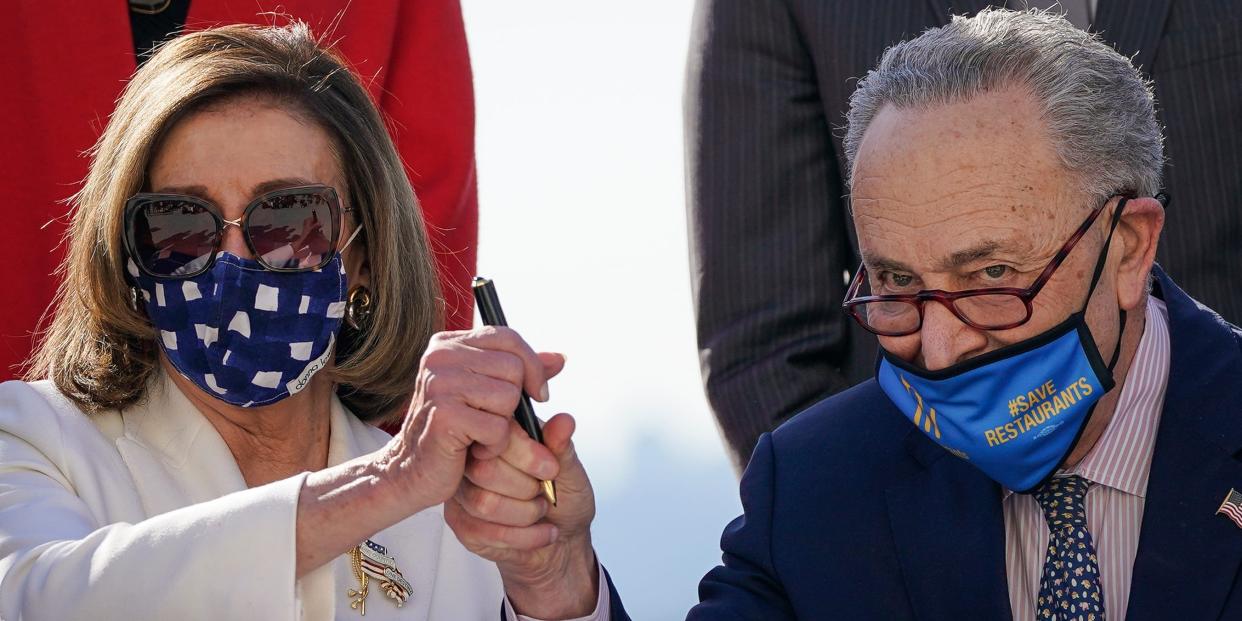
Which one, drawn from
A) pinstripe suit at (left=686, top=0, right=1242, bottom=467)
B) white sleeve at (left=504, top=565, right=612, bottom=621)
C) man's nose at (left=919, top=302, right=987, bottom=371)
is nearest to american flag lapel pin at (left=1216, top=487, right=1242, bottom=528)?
man's nose at (left=919, top=302, right=987, bottom=371)

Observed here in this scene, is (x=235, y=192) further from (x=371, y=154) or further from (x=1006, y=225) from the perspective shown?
(x=1006, y=225)

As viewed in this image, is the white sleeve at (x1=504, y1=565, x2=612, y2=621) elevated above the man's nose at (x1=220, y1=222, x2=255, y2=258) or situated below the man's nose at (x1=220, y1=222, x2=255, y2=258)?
below

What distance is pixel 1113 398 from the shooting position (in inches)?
127

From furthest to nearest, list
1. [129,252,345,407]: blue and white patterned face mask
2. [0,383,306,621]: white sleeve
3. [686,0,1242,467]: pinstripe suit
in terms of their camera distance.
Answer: [686,0,1242,467]: pinstripe suit
[129,252,345,407]: blue and white patterned face mask
[0,383,306,621]: white sleeve

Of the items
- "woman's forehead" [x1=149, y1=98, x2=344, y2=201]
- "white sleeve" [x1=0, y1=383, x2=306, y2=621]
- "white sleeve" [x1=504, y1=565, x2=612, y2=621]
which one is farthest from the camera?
"woman's forehead" [x1=149, y1=98, x2=344, y2=201]

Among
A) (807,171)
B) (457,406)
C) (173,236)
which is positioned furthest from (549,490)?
(807,171)

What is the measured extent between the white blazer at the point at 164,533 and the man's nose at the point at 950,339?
3.29 feet

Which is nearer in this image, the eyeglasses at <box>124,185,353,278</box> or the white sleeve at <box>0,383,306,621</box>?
the white sleeve at <box>0,383,306,621</box>

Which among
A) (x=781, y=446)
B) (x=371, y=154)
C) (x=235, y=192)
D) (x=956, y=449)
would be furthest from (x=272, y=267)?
(x=956, y=449)

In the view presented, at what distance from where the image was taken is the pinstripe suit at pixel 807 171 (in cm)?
391

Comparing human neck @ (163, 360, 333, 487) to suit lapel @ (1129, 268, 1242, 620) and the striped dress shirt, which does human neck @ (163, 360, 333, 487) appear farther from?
suit lapel @ (1129, 268, 1242, 620)

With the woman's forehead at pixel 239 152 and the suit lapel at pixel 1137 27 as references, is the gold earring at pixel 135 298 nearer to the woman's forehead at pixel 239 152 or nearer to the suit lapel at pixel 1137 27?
the woman's forehead at pixel 239 152

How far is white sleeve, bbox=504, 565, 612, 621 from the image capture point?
3096mm

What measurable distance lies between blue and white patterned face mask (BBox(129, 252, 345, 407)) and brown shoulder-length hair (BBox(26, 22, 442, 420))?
119 millimetres
